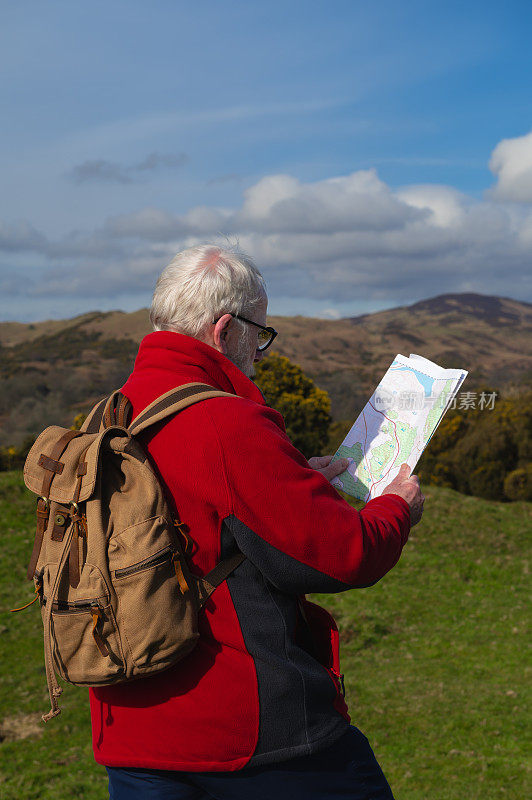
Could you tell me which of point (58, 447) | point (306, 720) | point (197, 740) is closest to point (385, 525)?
point (306, 720)

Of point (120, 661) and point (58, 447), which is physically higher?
point (58, 447)

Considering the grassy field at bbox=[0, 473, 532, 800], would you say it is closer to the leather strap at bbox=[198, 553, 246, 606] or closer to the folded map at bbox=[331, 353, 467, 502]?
the folded map at bbox=[331, 353, 467, 502]

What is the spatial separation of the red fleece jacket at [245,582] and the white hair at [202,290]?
0.21 meters

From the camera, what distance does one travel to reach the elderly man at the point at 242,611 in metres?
1.80

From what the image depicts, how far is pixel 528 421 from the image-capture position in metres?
19.7

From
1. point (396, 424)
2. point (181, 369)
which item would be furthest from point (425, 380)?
point (181, 369)

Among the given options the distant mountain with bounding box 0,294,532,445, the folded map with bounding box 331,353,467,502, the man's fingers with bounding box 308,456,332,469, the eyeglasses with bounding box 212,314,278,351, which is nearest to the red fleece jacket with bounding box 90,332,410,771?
the eyeglasses with bounding box 212,314,278,351

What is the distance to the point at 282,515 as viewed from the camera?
1788 mm

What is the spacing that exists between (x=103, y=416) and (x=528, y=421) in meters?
19.3

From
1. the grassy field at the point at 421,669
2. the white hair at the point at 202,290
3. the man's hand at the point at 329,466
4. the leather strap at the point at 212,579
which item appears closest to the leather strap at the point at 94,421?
the white hair at the point at 202,290

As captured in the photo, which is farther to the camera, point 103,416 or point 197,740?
point 103,416

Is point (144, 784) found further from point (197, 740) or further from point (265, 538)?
point (265, 538)

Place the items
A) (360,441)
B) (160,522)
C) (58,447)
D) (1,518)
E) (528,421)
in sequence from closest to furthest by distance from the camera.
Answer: (160,522) < (58,447) < (360,441) < (1,518) < (528,421)

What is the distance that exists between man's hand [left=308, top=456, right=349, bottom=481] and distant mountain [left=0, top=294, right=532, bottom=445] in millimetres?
27980
